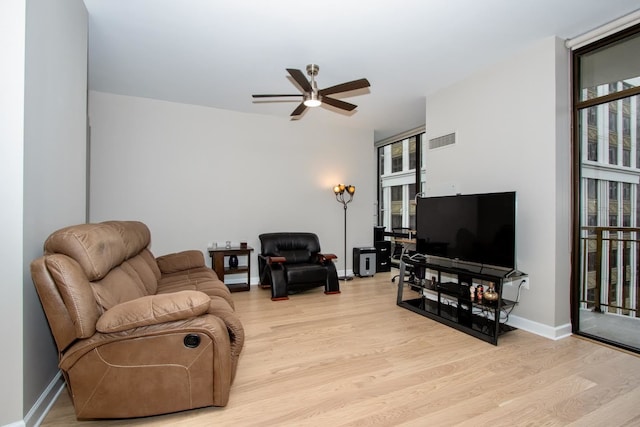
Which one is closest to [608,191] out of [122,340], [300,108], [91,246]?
[300,108]

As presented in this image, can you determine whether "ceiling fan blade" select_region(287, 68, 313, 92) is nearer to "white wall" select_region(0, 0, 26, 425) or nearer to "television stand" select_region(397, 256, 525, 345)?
"white wall" select_region(0, 0, 26, 425)

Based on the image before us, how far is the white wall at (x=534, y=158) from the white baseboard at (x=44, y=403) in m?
3.88

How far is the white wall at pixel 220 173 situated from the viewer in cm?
434

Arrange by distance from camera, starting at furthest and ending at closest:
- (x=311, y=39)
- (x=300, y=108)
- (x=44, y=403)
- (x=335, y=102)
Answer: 1. (x=300, y=108)
2. (x=335, y=102)
3. (x=311, y=39)
4. (x=44, y=403)

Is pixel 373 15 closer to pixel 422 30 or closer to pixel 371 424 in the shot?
pixel 422 30

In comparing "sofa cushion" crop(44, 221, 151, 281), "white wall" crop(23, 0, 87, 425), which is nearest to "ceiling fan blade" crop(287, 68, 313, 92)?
"white wall" crop(23, 0, 87, 425)

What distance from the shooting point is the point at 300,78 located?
2764 millimetres

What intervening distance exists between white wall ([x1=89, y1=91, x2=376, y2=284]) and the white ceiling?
1.83 ft

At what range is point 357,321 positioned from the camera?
3350mm

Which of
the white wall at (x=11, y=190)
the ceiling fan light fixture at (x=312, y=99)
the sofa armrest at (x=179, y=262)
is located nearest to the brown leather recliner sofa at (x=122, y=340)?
the white wall at (x=11, y=190)

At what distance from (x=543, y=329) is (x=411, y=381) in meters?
1.68

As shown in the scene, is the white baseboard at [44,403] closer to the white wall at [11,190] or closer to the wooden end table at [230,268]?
the white wall at [11,190]

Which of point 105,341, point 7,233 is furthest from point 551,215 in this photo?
point 7,233

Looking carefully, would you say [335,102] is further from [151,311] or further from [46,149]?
[151,311]
